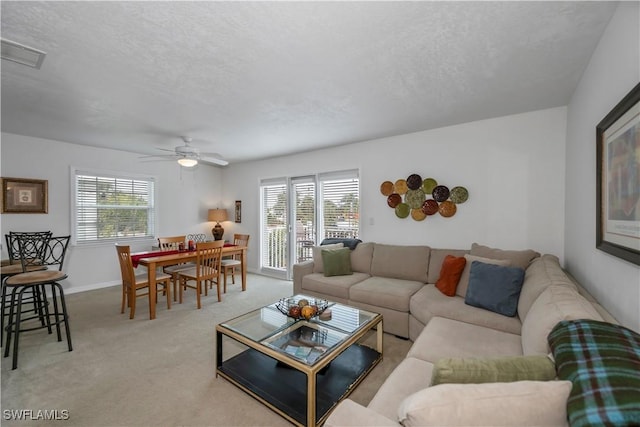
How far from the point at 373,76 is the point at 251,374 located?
2.60 metres

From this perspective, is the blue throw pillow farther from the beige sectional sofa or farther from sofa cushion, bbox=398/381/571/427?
sofa cushion, bbox=398/381/571/427

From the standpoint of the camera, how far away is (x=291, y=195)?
5227 millimetres

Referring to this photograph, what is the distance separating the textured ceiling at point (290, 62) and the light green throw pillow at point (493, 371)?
1.78 metres

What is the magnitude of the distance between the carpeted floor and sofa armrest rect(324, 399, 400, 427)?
92 centimetres

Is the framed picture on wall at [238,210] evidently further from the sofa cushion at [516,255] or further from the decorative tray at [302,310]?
the sofa cushion at [516,255]

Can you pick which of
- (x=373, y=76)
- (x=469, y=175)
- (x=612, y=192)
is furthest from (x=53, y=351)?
(x=469, y=175)

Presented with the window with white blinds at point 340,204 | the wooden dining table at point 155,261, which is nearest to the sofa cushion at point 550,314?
the window with white blinds at point 340,204

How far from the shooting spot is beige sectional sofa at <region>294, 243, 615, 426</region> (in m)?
0.82

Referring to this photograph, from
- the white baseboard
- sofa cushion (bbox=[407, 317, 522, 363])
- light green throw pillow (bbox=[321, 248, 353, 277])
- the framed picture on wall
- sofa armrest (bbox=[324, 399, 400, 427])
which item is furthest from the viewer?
the framed picture on wall

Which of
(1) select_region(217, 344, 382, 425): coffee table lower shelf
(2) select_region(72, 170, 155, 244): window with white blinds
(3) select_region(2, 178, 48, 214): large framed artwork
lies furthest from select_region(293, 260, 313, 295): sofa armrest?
(3) select_region(2, 178, 48, 214): large framed artwork

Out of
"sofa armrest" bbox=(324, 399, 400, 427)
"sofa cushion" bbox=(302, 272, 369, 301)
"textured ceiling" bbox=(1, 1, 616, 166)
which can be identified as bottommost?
"sofa cushion" bbox=(302, 272, 369, 301)

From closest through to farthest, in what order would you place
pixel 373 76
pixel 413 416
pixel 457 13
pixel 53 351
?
pixel 413 416
pixel 457 13
pixel 373 76
pixel 53 351

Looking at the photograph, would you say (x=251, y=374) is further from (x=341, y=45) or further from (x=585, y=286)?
(x=585, y=286)

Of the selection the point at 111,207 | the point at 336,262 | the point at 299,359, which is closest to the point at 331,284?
the point at 336,262
